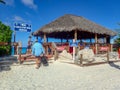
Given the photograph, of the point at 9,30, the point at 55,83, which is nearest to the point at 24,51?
the point at 9,30

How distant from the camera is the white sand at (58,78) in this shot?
9.01 meters

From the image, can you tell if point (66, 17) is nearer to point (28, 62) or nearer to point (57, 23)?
point (57, 23)

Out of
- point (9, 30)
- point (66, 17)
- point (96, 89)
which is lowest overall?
point (96, 89)

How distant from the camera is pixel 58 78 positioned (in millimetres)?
10539

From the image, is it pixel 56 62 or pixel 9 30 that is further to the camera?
pixel 9 30

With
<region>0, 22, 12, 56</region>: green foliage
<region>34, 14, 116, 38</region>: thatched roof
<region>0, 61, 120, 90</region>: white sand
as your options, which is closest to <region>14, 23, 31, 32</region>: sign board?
<region>0, 22, 12, 56</region>: green foliage

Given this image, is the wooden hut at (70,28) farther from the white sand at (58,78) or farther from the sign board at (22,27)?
the white sand at (58,78)

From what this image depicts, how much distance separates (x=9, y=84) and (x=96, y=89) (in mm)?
3217

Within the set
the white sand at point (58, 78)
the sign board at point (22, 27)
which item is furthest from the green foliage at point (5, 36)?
the white sand at point (58, 78)

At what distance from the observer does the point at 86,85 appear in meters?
9.56

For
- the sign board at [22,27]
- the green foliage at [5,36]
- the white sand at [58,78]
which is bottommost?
the white sand at [58,78]

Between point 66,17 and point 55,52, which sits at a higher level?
point 66,17

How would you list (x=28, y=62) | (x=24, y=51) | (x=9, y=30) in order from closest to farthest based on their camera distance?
(x=28, y=62) → (x=24, y=51) → (x=9, y=30)

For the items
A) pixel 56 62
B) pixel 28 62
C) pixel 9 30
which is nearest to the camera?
pixel 28 62
